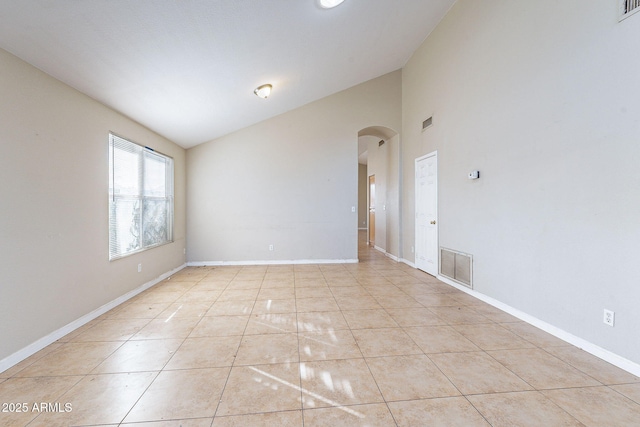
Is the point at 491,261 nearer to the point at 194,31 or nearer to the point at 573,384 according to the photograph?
the point at 573,384

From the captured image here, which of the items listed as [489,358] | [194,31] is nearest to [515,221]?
[489,358]

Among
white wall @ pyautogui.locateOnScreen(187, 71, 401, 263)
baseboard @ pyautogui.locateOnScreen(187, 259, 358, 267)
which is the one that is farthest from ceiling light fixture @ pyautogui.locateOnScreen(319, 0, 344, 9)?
baseboard @ pyautogui.locateOnScreen(187, 259, 358, 267)

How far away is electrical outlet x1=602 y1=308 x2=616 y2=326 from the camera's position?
199 cm

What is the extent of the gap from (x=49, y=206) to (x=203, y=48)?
203 centimetres

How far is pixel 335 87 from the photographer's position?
5223mm

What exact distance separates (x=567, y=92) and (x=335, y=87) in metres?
3.77

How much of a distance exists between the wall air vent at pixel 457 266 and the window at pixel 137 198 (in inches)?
180

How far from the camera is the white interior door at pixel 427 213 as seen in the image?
439 centimetres

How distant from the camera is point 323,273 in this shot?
15.5 ft

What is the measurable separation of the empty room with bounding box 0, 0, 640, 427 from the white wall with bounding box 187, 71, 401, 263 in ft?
2.39

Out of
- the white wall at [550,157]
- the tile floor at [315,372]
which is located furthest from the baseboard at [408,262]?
the tile floor at [315,372]

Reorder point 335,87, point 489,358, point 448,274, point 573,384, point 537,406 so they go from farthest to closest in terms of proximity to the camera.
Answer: point 335,87
point 448,274
point 489,358
point 573,384
point 537,406

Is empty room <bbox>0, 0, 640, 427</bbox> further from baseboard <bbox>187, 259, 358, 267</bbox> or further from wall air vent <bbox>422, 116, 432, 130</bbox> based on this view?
baseboard <bbox>187, 259, 358, 267</bbox>

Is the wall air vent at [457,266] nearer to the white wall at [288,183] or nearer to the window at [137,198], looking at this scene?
the white wall at [288,183]
